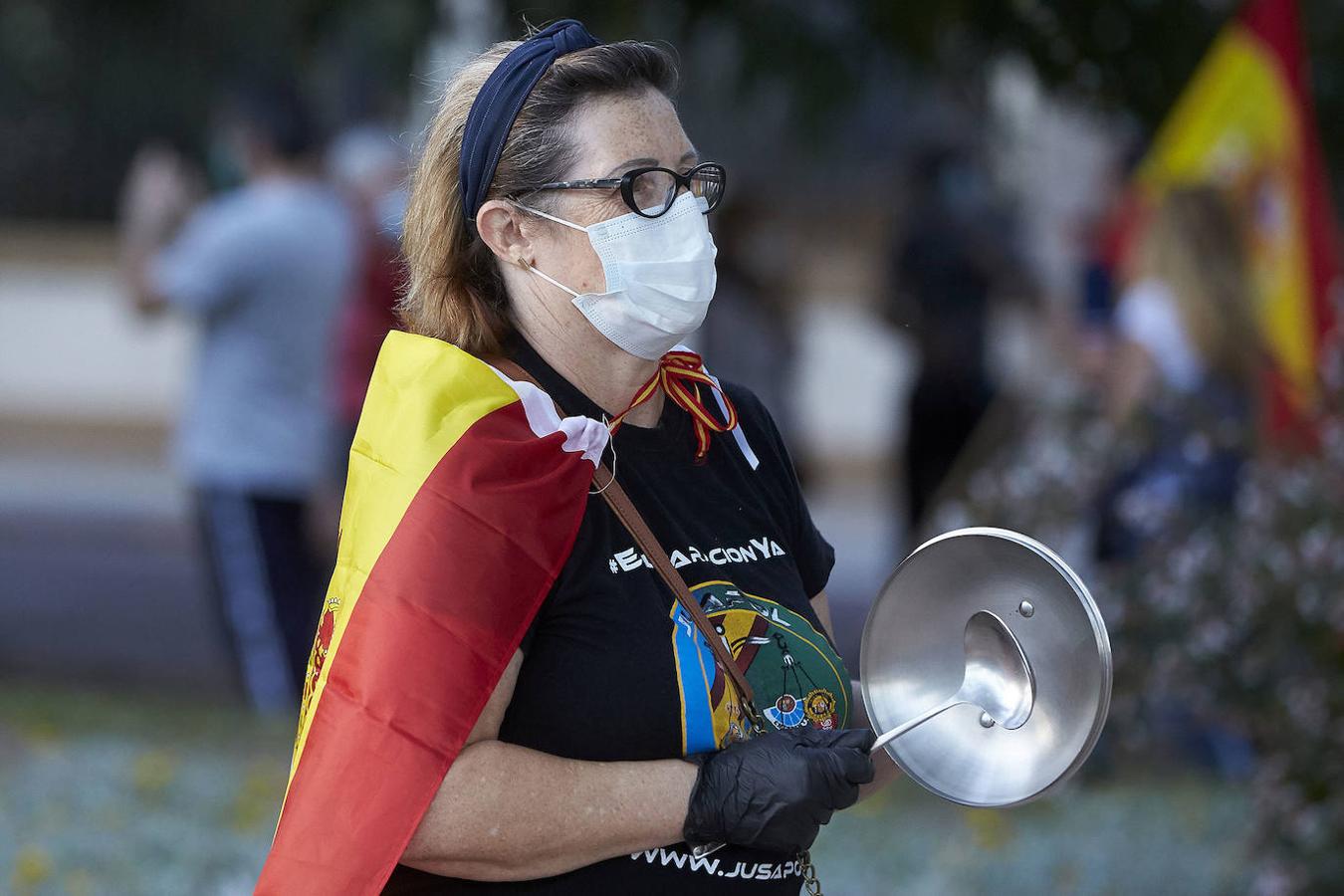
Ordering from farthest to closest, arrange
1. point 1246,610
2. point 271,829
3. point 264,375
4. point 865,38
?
1. point 264,375
2. point 865,38
3. point 271,829
4. point 1246,610

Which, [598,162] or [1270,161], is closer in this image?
[598,162]

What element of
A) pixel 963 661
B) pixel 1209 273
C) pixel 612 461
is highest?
pixel 612 461

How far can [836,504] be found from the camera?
13.5m

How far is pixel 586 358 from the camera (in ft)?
7.82

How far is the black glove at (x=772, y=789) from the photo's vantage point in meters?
2.11

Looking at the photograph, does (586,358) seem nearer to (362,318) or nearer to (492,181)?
(492,181)

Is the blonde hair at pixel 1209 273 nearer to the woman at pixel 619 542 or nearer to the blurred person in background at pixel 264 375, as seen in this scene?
the blurred person in background at pixel 264 375

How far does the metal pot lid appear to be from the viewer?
2113 mm

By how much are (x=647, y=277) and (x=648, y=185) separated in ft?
0.37

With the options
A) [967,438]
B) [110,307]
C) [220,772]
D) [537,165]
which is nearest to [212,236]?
[220,772]

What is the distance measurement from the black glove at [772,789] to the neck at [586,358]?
0.47 metres

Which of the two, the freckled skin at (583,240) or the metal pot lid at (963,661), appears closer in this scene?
the metal pot lid at (963,661)

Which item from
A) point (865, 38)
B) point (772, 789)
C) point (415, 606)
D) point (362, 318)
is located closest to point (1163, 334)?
point (865, 38)

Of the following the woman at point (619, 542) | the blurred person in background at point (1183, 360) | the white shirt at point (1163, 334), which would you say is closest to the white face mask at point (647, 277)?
the woman at point (619, 542)
